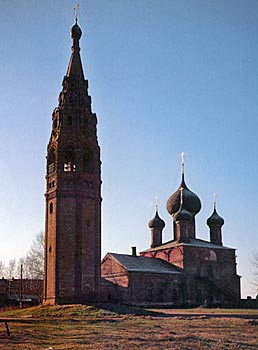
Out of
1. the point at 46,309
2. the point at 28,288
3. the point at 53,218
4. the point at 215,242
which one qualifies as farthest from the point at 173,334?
the point at 28,288

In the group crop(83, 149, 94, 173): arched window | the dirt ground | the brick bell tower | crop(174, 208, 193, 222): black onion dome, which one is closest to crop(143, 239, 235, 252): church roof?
crop(174, 208, 193, 222): black onion dome

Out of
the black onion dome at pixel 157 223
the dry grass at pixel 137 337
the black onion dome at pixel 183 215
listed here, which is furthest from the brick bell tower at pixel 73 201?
the black onion dome at pixel 157 223

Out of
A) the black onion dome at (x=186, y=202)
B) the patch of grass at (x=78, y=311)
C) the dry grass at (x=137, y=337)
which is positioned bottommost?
the patch of grass at (x=78, y=311)

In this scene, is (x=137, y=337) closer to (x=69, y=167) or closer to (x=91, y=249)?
(x=91, y=249)

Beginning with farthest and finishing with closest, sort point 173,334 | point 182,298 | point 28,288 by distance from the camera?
point 28,288 → point 182,298 → point 173,334

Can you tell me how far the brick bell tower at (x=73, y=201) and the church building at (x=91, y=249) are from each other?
0.25ft

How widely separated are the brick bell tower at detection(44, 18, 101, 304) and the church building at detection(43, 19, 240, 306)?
0.08 meters

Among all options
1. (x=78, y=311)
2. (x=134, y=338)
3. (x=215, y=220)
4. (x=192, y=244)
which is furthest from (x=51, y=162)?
(x=134, y=338)

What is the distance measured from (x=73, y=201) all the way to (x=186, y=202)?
2050cm

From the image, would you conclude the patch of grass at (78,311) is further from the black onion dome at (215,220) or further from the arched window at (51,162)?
the black onion dome at (215,220)

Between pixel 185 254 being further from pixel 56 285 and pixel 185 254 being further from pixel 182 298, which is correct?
pixel 56 285

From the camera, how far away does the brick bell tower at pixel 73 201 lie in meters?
40.8

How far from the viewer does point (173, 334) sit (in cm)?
2059

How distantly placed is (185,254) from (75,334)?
3530cm
